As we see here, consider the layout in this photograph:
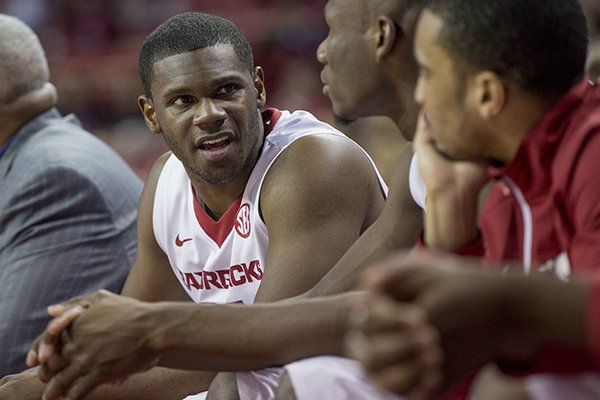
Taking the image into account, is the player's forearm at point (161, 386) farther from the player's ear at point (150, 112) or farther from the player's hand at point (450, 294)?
the player's hand at point (450, 294)

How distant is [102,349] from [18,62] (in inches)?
85.7

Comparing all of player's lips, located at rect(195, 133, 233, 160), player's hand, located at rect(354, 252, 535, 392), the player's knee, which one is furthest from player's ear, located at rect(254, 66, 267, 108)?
player's hand, located at rect(354, 252, 535, 392)

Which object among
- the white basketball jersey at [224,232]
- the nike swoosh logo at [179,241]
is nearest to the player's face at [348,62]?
the white basketball jersey at [224,232]

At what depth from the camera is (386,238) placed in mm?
2604

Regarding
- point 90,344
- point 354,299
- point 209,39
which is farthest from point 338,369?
point 209,39

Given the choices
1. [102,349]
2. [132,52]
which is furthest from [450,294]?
[132,52]

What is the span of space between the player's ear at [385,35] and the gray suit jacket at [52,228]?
5.11 ft

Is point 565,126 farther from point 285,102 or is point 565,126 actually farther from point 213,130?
point 285,102

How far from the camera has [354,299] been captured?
208cm

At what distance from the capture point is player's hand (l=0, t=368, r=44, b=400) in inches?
117

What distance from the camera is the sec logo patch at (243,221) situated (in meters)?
3.16

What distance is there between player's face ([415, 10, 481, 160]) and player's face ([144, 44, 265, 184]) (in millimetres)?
1215

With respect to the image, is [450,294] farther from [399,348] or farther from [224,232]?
[224,232]

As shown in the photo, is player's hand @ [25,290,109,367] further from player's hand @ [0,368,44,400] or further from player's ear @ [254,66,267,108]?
player's ear @ [254,66,267,108]
